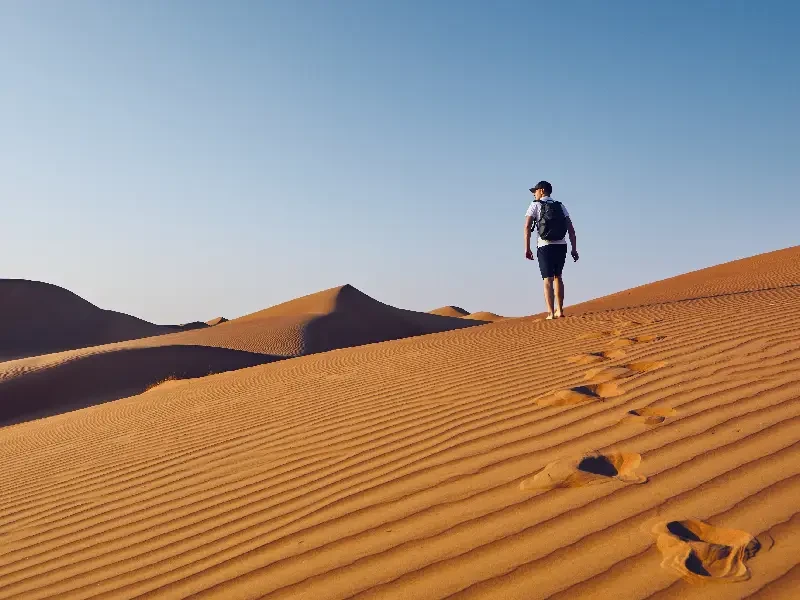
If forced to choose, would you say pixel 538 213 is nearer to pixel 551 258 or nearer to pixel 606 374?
pixel 551 258

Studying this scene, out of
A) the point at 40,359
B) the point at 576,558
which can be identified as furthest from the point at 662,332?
the point at 40,359

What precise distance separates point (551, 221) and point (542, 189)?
42 cm

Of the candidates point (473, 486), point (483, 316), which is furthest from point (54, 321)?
point (473, 486)

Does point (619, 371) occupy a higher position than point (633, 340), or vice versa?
point (633, 340)

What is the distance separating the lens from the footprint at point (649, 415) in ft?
11.3

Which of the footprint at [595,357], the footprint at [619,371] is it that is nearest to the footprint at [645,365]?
the footprint at [619,371]

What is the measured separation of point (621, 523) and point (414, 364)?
187 inches

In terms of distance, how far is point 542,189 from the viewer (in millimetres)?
8398

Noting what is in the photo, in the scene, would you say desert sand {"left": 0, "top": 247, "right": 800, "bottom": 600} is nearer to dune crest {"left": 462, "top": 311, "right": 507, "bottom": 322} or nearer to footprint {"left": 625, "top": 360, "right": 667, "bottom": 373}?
footprint {"left": 625, "top": 360, "right": 667, "bottom": 373}

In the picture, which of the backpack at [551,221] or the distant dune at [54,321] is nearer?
the backpack at [551,221]

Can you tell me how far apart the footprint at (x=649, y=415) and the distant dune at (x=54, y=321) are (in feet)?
134

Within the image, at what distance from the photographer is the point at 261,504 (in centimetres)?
364

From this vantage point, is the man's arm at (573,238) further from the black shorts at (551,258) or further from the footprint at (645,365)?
the footprint at (645,365)

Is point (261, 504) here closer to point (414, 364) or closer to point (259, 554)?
point (259, 554)
